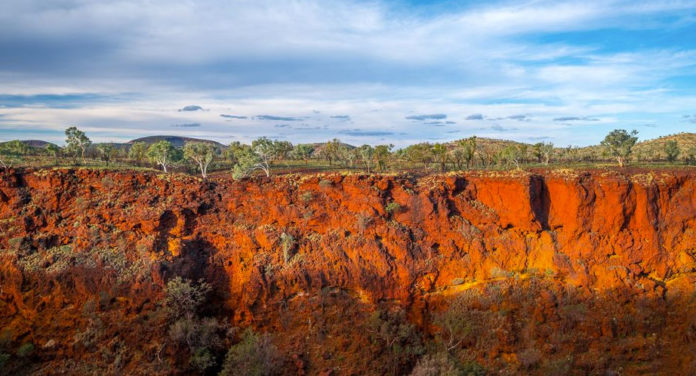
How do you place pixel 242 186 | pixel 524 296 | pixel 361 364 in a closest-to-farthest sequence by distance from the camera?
pixel 361 364
pixel 524 296
pixel 242 186

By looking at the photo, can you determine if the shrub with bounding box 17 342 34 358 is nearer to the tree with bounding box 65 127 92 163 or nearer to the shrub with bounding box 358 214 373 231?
the shrub with bounding box 358 214 373 231

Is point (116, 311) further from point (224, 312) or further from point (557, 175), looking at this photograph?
point (557, 175)

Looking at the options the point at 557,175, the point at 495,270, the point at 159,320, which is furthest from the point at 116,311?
the point at 557,175

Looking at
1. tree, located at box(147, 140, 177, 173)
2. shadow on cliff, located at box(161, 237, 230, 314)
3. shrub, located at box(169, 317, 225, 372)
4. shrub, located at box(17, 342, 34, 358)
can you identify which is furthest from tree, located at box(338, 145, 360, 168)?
shrub, located at box(17, 342, 34, 358)

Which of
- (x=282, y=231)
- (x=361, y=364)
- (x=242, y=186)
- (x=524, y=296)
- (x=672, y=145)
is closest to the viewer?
(x=361, y=364)

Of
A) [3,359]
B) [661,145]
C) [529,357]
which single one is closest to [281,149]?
[3,359]

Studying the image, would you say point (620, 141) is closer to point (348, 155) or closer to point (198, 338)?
point (348, 155)
